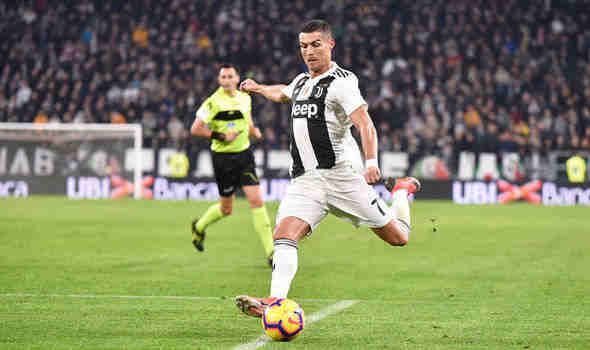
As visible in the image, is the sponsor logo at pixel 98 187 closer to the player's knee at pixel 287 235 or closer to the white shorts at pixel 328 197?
the white shorts at pixel 328 197

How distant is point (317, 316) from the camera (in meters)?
7.39

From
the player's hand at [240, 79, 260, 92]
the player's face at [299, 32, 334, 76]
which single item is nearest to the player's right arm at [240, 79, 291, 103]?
the player's hand at [240, 79, 260, 92]

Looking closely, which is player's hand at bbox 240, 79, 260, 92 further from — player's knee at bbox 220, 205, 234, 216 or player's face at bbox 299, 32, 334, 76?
player's knee at bbox 220, 205, 234, 216

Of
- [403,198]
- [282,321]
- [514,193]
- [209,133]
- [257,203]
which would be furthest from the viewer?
[514,193]

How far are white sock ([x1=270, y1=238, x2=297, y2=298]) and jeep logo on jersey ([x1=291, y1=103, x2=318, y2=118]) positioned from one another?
0.91 metres

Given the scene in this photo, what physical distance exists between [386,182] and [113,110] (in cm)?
2517

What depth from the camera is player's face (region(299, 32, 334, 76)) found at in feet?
21.9

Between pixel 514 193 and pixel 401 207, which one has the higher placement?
pixel 401 207

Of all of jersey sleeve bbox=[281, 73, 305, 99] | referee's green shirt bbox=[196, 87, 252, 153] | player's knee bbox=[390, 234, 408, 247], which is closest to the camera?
jersey sleeve bbox=[281, 73, 305, 99]

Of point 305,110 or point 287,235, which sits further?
point 305,110

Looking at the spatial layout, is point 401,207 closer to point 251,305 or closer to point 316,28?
point 316,28

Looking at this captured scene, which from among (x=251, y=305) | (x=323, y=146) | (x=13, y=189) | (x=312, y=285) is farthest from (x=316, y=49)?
(x=13, y=189)

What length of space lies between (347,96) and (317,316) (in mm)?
1798

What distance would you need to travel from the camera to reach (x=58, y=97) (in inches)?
1232
